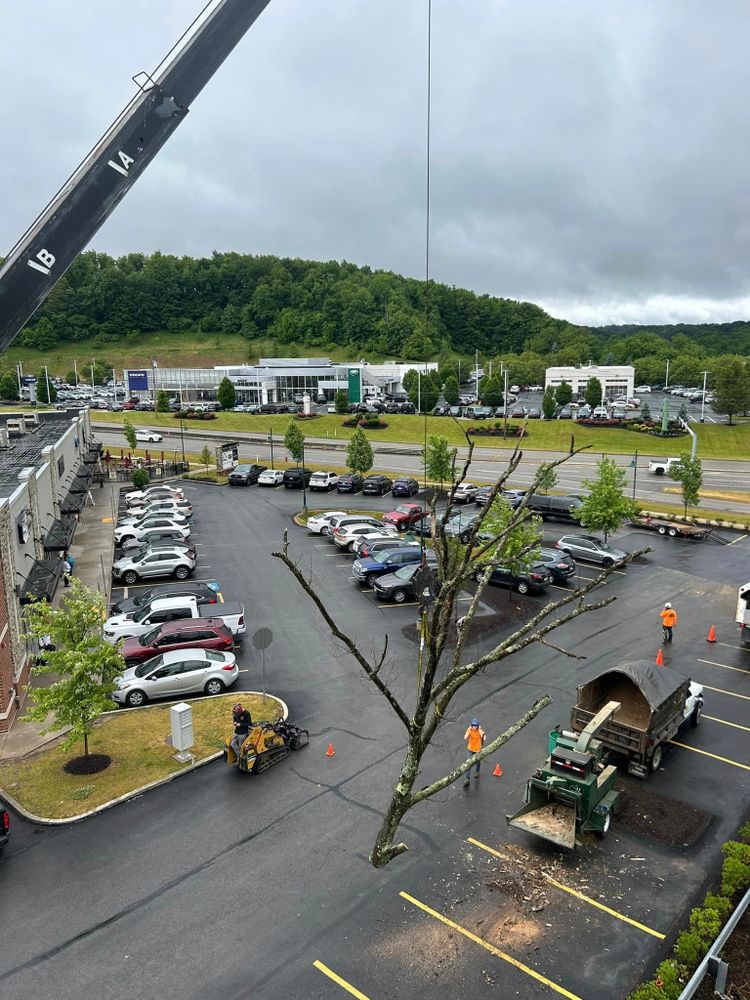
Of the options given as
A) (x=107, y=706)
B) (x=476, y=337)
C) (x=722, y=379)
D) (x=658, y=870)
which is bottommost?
(x=658, y=870)

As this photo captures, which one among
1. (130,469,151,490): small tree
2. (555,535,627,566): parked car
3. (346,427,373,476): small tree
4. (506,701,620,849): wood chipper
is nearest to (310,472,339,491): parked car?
(346,427,373,476): small tree

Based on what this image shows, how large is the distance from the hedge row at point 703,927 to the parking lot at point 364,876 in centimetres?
44

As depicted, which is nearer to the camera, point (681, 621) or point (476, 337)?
point (681, 621)

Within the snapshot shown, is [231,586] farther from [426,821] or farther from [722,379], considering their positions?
[722,379]

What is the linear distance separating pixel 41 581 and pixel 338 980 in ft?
55.1

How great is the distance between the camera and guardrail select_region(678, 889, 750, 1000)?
8.14 meters

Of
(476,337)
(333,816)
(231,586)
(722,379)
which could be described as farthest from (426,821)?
(476,337)

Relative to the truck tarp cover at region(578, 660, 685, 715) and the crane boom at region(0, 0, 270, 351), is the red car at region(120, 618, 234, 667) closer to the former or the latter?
the crane boom at region(0, 0, 270, 351)

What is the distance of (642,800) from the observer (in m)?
13.1

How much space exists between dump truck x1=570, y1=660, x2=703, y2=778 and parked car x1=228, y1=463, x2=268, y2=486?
3874 centimetres

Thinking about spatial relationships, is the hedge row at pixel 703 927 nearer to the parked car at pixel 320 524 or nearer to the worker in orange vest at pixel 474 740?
the worker in orange vest at pixel 474 740

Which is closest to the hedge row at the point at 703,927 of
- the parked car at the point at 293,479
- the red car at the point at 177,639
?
the red car at the point at 177,639

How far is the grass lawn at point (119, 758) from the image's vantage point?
13.3m

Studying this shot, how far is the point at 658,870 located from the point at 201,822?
8083mm
